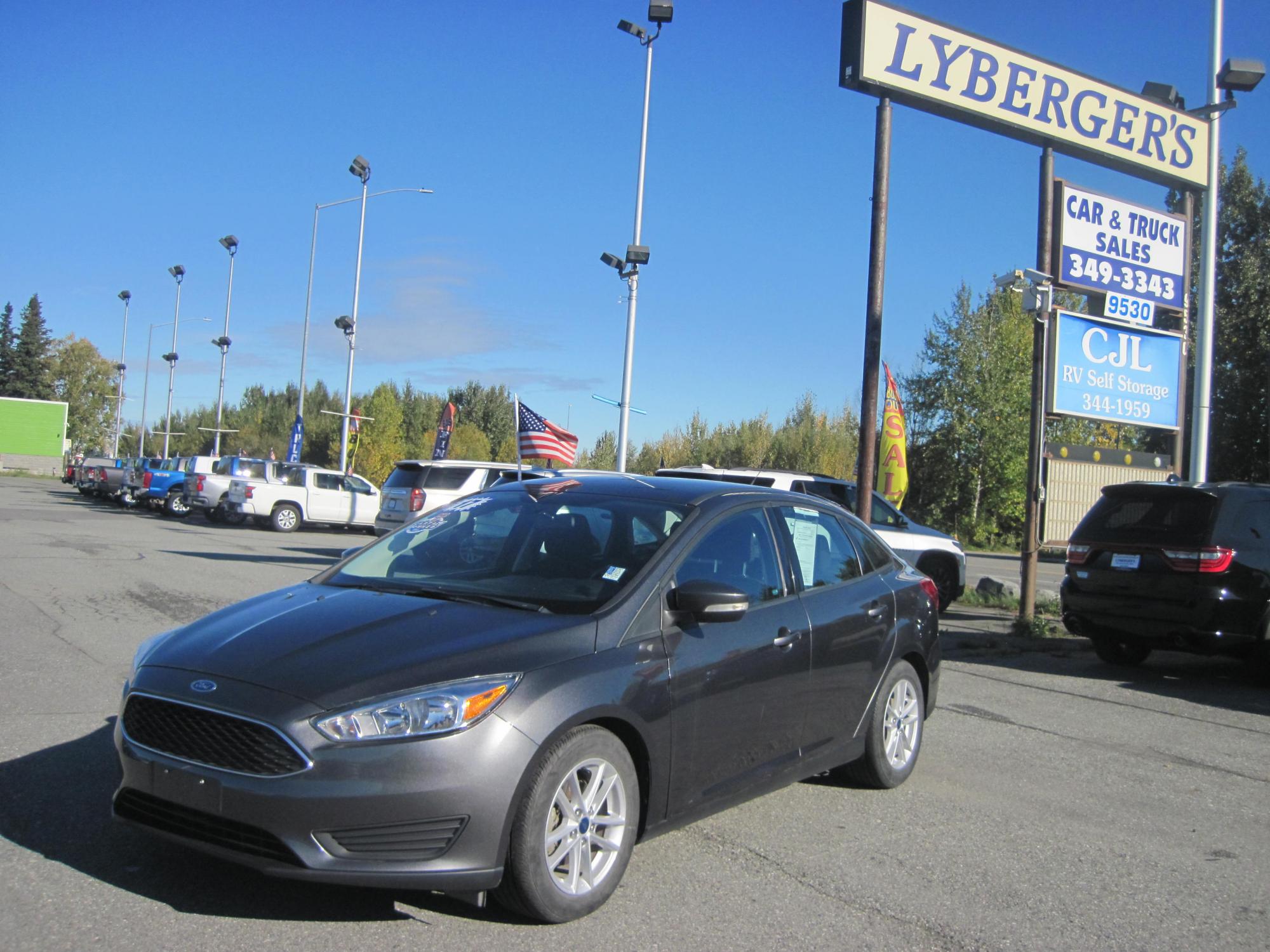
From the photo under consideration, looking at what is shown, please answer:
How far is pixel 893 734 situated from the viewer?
5.79 m

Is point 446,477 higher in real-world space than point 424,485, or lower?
higher

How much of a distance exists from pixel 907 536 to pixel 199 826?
12.1 meters

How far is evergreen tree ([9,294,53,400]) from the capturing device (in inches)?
4208

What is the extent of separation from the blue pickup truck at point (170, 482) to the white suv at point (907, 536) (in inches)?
990

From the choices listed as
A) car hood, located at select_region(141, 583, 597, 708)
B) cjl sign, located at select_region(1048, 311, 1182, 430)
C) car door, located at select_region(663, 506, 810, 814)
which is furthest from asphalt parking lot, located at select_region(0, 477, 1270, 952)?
cjl sign, located at select_region(1048, 311, 1182, 430)

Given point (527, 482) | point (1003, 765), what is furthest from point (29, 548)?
point (1003, 765)

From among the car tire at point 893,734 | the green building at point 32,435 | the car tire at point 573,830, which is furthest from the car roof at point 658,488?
the green building at point 32,435

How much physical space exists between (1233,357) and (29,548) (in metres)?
40.5

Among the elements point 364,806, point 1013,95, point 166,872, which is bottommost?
point 166,872

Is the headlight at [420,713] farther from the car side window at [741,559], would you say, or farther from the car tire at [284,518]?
the car tire at [284,518]

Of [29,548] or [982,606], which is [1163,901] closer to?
[982,606]

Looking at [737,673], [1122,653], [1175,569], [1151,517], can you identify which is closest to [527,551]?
[737,673]

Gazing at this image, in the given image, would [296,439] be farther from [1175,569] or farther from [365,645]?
[365,645]

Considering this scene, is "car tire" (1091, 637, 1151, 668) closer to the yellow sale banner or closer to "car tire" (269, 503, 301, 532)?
the yellow sale banner
